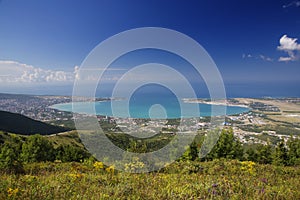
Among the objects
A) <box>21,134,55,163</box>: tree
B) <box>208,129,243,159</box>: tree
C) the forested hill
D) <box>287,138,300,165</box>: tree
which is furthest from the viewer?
the forested hill

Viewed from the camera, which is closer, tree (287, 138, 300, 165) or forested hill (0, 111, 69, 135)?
tree (287, 138, 300, 165)

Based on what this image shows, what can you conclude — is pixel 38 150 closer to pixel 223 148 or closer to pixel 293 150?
pixel 223 148

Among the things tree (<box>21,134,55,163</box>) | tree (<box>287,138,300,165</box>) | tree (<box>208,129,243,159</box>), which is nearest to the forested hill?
tree (<box>21,134,55,163</box>)

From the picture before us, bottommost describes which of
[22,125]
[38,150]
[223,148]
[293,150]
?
[22,125]

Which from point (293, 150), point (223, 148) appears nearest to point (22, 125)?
point (223, 148)

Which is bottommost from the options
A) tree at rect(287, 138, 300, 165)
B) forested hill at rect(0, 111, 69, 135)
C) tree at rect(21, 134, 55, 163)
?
forested hill at rect(0, 111, 69, 135)

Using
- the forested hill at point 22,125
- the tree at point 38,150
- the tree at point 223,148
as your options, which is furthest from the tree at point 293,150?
the forested hill at point 22,125

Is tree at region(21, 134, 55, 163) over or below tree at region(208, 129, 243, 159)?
below

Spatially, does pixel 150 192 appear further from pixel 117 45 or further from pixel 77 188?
pixel 117 45

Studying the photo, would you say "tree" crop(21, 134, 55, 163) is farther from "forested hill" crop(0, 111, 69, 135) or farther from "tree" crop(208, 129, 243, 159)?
"forested hill" crop(0, 111, 69, 135)

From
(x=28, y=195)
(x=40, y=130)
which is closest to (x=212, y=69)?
(x=28, y=195)

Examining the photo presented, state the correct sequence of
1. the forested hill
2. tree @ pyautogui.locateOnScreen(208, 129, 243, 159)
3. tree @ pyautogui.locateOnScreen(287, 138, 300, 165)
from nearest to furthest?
1. tree @ pyautogui.locateOnScreen(208, 129, 243, 159)
2. tree @ pyautogui.locateOnScreen(287, 138, 300, 165)
3. the forested hill
